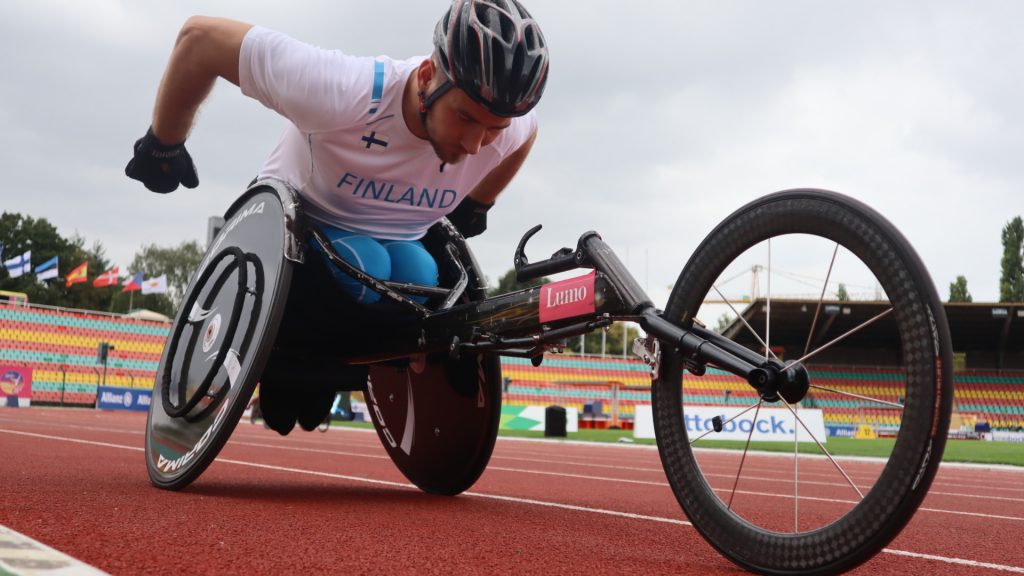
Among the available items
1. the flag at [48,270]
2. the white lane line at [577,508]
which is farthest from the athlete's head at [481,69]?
the flag at [48,270]

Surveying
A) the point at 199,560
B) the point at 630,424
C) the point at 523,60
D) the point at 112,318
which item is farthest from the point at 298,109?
the point at 112,318

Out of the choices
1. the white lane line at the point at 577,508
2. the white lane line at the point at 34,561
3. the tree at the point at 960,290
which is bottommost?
the white lane line at the point at 577,508

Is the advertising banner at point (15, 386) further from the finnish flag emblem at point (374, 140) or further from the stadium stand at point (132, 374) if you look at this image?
the finnish flag emblem at point (374, 140)

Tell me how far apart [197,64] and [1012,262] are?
65699mm

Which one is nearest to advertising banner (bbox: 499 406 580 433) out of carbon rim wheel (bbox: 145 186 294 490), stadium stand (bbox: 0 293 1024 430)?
stadium stand (bbox: 0 293 1024 430)

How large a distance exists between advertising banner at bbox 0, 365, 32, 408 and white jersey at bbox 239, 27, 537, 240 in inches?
1213

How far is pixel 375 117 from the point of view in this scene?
2955 millimetres

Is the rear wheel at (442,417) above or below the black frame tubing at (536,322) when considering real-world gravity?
below

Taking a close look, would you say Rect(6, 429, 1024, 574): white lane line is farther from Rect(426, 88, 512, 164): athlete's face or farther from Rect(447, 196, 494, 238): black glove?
Rect(426, 88, 512, 164): athlete's face

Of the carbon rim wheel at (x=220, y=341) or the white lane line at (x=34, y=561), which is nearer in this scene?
the white lane line at (x=34, y=561)

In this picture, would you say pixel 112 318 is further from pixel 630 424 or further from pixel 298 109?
pixel 298 109

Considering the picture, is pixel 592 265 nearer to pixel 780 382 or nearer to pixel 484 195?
pixel 780 382

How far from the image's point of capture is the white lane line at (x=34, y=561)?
1430 millimetres

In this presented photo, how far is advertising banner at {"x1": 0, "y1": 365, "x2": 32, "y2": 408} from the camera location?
29469mm
